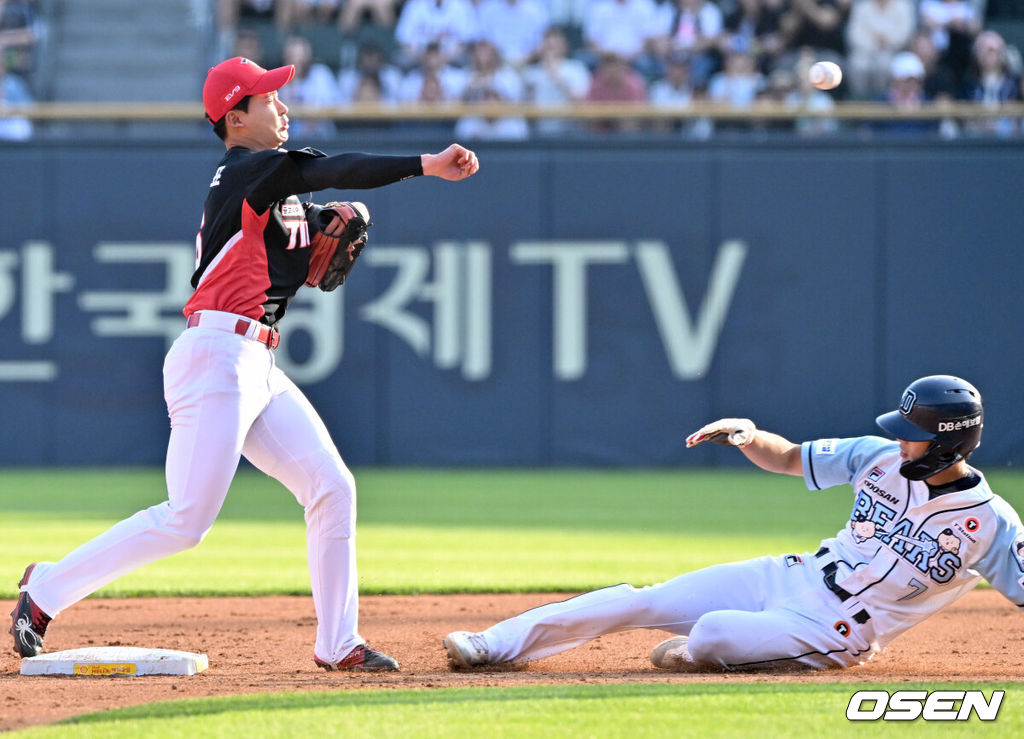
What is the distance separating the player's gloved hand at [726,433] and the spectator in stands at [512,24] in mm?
10511

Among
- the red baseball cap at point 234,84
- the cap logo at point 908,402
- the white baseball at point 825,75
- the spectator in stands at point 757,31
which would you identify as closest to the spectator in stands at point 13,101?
the spectator in stands at point 757,31

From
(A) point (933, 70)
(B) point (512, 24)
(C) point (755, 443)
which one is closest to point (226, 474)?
(C) point (755, 443)

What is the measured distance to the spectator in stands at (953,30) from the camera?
13891 millimetres

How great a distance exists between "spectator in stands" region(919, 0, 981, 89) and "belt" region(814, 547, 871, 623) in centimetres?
1020

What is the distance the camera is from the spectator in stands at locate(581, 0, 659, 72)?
1447 centimetres

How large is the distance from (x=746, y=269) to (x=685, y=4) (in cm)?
305

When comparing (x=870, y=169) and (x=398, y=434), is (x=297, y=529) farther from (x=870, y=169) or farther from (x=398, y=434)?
(x=870, y=169)

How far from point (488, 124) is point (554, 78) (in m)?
0.84

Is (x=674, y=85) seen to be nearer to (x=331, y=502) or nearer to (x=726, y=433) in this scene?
(x=726, y=433)

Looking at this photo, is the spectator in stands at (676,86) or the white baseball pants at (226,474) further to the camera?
the spectator in stands at (676,86)

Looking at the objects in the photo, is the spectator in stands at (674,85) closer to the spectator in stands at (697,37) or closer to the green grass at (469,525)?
the spectator in stands at (697,37)

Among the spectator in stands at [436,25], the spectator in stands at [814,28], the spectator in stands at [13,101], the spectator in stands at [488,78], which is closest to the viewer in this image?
the spectator in stands at [13,101]

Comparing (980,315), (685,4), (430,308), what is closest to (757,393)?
(980,315)

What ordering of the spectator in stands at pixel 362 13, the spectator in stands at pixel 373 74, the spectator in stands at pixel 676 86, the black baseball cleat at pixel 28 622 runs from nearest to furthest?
the black baseball cleat at pixel 28 622
the spectator in stands at pixel 676 86
the spectator in stands at pixel 373 74
the spectator in stands at pixel 362 13
